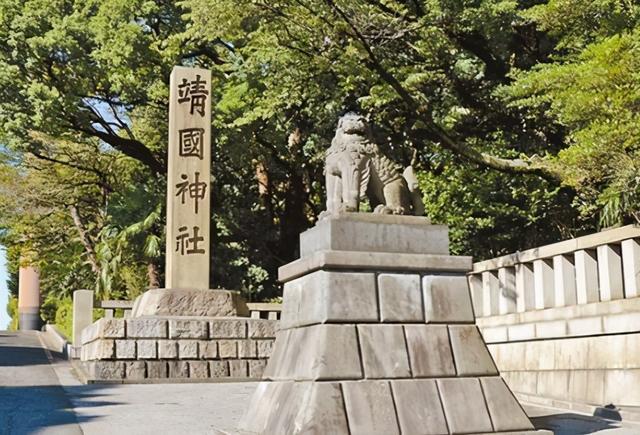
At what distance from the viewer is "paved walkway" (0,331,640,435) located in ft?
18.3

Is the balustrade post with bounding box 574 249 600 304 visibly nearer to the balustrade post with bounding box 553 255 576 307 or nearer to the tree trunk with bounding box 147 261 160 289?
the balustrade post with bounding box 553 255 576 307

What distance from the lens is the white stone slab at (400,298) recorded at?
4.81m

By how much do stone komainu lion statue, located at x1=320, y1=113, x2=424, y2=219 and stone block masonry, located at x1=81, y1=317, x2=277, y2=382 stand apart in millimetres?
5792

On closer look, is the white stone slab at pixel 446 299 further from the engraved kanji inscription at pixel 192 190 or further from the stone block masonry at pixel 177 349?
the engraved kanji inscription at pixel 192 190

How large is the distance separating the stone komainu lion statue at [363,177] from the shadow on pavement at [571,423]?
74.9 inches

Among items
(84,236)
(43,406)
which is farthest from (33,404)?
(84,236)

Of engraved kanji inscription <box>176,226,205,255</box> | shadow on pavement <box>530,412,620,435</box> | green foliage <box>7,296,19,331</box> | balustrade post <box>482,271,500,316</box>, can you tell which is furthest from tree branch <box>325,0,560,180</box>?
green foliage <box>7,296,19,331</box>

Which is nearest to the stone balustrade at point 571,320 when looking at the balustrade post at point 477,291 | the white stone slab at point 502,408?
the balustrade post at point 477,291

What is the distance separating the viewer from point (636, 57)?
790cm

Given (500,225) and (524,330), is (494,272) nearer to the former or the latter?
(524,330)

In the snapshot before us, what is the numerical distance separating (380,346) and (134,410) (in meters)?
3.22

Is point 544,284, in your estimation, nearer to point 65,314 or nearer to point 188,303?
point 188,303

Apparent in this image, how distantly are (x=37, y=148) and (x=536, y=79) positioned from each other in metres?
16.0

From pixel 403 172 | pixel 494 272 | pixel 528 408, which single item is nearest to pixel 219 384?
pixel 494 272
